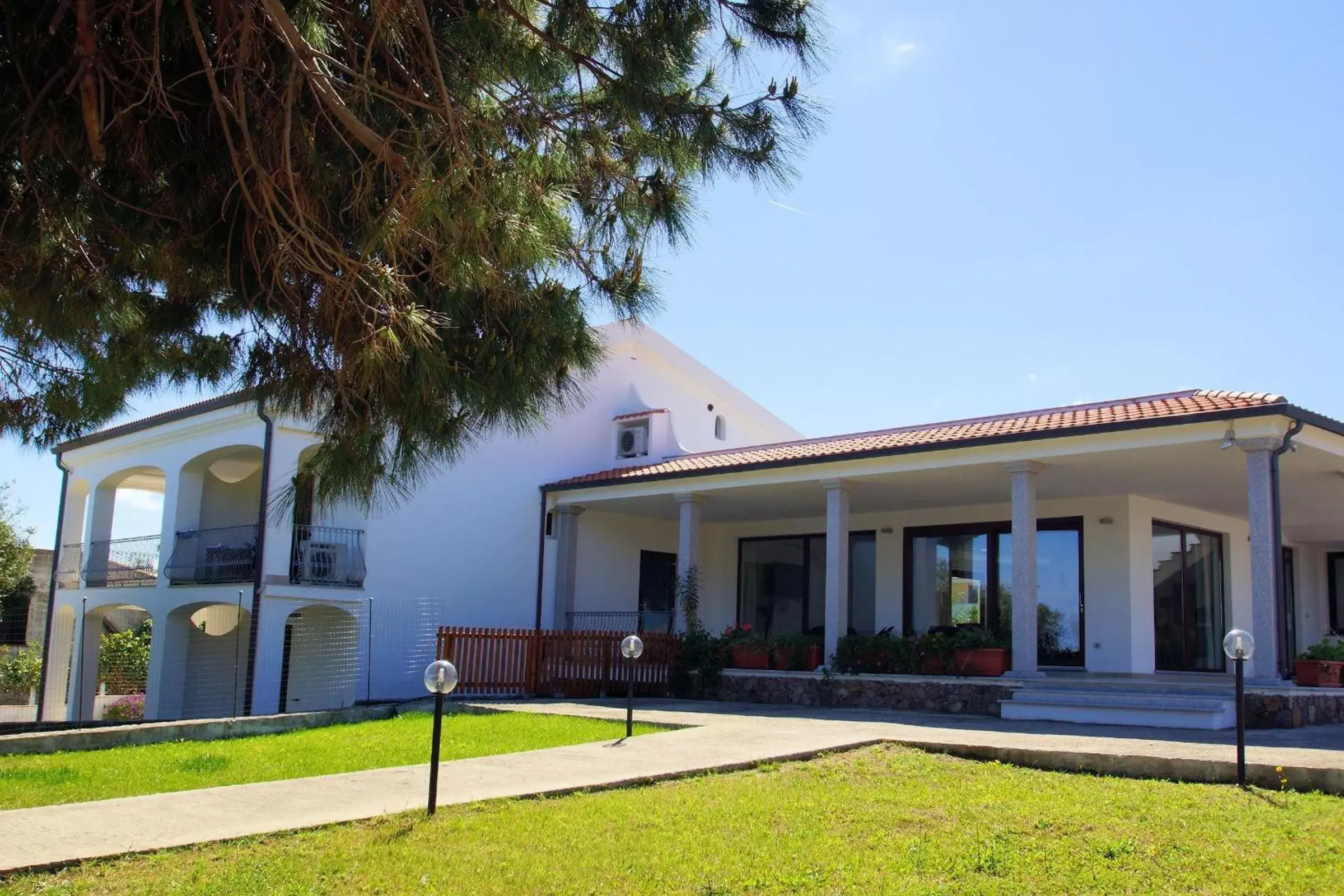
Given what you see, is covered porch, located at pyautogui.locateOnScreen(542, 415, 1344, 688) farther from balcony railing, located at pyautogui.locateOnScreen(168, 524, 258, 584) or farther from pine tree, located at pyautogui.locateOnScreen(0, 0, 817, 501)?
pine tree, located at pyautogui.locateOnScreen(0, 0, 817, 501)

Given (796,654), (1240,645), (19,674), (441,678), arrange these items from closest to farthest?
1. (441,678)
2. (1240,645)
3. (796,654)
4. (19,674)

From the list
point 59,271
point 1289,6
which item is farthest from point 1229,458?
point 59,271

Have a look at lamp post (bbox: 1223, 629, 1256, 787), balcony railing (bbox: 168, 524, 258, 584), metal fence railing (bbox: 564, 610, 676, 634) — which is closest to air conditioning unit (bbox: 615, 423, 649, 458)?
metal fence railing (bbox: 564, 610, 676, 634)

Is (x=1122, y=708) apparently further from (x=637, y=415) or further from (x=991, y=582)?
(x=637, y=415)

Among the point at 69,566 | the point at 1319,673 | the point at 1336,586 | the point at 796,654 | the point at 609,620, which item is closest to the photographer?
the point at 1319,673

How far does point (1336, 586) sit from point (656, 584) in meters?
12.5

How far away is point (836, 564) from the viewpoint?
1572 centimetres

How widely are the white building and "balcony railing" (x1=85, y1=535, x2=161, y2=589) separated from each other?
6 cm

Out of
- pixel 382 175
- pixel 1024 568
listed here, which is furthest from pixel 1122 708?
pixel 382 175

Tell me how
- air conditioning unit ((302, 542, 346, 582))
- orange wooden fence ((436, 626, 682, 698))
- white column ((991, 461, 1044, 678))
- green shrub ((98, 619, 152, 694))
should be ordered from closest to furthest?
white column ((991, 461, 1044, 678))
orange wooden fence ((436, 626, 682, 698))
air conditioning unit ((302, 542, 346, 582))
green shrub ((98, 619, 152, 694))

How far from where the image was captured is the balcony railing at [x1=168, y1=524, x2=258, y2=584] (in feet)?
56.9

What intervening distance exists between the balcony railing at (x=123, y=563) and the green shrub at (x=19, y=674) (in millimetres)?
4861

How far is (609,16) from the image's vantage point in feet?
16.9

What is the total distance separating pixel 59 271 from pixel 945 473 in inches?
459
